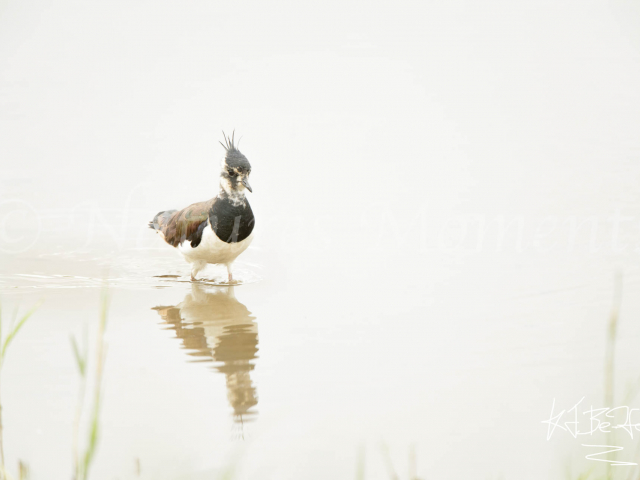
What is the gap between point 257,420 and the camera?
11.2 feet

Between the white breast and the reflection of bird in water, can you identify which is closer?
the reflection of bird in water

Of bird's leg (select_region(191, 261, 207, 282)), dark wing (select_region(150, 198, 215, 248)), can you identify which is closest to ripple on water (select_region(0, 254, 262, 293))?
bird's leg (select_region(191, 261, 207, 282))

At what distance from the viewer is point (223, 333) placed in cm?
488

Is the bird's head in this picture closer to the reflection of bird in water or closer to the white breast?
the white breast

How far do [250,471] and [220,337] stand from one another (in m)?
1.88

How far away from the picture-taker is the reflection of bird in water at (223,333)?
3.81 meters

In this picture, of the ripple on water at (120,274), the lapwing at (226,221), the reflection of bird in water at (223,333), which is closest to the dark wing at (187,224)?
the lapwing at (226,221)

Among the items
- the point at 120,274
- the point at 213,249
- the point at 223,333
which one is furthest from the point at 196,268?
the point at 223,333

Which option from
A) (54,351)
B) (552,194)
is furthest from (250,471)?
(552,194)

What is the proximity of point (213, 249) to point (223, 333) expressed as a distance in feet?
4.54

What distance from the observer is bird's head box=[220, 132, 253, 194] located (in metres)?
6.04

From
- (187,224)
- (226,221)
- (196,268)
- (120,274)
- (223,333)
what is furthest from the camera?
(120,274)

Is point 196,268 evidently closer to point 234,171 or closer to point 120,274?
point 120,274

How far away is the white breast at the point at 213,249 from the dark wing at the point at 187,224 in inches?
2.8
